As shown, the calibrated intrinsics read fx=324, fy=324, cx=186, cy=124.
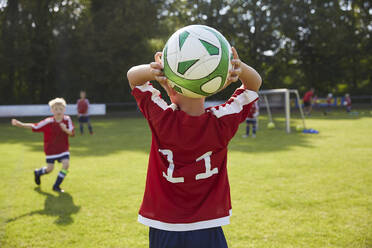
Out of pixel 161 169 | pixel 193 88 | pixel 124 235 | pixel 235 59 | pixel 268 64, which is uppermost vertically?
pixel 268 64

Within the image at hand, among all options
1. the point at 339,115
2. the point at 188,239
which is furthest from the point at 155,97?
the point at 339,115

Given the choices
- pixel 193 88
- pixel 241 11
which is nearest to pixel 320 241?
pixel 193 88

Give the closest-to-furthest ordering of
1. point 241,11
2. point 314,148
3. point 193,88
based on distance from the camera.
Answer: point 193,88
point 314,148
point 241,11

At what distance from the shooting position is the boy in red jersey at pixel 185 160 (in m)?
2.02

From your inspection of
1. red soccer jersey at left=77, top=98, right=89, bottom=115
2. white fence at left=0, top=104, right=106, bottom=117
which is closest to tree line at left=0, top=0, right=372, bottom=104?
white fence at left=0, top=104, right=106, bottom=117

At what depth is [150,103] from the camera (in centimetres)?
207

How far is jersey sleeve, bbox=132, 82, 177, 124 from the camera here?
6.67ft

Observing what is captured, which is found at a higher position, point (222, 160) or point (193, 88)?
point (193, 88)

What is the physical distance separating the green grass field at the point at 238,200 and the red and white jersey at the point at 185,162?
2162 millimetres

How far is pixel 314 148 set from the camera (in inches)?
433

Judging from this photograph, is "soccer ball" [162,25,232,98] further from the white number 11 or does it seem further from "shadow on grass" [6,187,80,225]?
"shadow on grass" [6,187,80,225]

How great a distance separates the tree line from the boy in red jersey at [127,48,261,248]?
28.6 metres

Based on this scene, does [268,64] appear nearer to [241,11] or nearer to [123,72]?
[241,11]

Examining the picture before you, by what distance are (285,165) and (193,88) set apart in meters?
7.13
